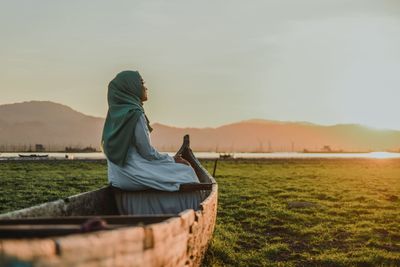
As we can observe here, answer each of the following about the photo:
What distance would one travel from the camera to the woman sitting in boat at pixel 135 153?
661 cm

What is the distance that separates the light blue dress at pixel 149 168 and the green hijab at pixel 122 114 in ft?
0.34

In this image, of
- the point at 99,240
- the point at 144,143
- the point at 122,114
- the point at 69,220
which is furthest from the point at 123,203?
the point at 99,240

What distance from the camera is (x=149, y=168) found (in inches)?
263

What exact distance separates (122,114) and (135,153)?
54cm

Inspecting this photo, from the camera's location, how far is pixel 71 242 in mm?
2832

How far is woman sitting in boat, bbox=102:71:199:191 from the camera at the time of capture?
6.61m

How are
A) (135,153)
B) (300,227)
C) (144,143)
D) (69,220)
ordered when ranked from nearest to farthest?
(69,220) → (144,143) → (135,153) → (300,227)

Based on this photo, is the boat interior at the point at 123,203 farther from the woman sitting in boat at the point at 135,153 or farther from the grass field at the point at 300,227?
the grass field at the point at 300,227

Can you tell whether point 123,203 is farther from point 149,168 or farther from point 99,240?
point 99,240

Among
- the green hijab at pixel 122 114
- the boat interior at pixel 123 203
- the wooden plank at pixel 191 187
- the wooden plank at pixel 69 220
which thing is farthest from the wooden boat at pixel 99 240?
the green hijab at pixel 122 114

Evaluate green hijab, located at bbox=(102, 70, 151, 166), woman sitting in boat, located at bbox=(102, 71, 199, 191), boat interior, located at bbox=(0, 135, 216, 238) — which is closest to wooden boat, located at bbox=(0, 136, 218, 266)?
boat interior, located at bbox=(0, 135, 216, 238)

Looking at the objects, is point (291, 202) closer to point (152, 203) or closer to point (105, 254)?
point (152, 203)

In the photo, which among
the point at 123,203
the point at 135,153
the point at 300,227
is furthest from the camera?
the point at 300,227

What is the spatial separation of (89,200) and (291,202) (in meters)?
8.74
